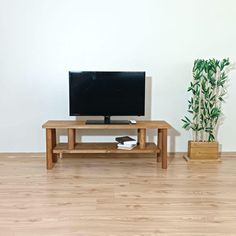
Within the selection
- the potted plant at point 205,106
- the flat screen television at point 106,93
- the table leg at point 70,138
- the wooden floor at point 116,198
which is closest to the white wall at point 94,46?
the potted plant at point 205,106

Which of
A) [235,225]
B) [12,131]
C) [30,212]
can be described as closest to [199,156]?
[235,225]

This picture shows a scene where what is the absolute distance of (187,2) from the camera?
12.2ft

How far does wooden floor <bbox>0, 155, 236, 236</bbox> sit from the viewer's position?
2041 mm

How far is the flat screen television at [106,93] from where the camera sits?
3.43 m

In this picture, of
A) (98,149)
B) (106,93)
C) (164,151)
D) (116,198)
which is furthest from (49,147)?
(164,151)

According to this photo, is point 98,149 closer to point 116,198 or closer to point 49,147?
point 49,147

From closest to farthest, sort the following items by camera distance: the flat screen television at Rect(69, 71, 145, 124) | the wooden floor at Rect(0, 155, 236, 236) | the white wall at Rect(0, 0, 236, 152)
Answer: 1. the wooden floor at Rect(0, 155, 236, 236)
2. the flat screen television at Rect(69, 71, 145, 124)
3. the white wall at Rect(0, 0, 236, 152)

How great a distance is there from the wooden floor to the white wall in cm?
74

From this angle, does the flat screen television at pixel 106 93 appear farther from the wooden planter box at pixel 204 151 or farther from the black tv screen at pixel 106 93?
the wooden planter box at pixel 204 151

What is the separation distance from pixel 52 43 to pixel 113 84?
1.00 metres

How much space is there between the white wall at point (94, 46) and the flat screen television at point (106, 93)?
0.40 metres

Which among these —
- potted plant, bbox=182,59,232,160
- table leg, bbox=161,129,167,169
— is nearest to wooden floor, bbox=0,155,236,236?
table leg, bbox=161,129,167,169

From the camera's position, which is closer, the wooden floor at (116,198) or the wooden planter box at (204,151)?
the wooden floor at (116,198)

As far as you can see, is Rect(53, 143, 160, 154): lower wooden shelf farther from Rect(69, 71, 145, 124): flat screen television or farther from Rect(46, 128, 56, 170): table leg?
Rect(69, 71, 145, 124): flat screen television
